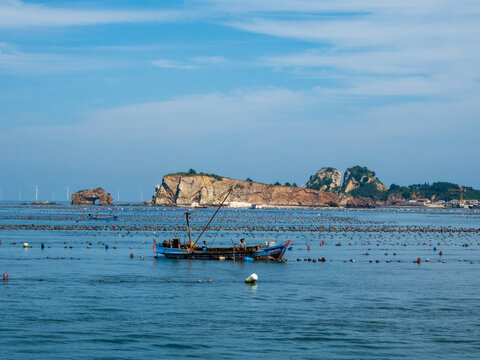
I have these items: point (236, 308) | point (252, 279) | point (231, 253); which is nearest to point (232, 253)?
point (231, 253)

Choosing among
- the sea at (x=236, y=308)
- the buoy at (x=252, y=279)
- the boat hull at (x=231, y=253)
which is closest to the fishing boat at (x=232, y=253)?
the boat hull at (x=231, y=253)

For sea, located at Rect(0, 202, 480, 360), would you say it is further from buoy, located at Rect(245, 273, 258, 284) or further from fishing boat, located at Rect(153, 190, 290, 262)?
fishing boat, located at Rect(153, 190, 290, 262)

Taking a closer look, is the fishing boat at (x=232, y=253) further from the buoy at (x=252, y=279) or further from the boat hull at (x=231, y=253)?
the buoy at (x=252, y=279)

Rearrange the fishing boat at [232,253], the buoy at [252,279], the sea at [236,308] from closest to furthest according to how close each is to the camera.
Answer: the sea at [236,308] < the buoy at [252,279] < the fishing boat at [232,253]

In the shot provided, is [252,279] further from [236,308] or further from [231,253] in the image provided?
[231,253]

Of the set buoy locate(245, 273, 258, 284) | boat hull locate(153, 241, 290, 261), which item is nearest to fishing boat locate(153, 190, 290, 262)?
boat hull locate(153, 241, 290, 261)

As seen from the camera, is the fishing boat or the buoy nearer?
the buoy

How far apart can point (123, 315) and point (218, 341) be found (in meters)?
8.51

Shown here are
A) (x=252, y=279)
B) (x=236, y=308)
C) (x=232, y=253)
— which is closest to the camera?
(x=236, y=308)

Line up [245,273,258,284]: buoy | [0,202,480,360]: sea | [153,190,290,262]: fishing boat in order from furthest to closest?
[153,190,290,262]: fishing boat < [245,273,258,284]: buoy < [0,202,480,360]: sea

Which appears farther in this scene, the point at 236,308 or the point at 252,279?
the point at 252,279

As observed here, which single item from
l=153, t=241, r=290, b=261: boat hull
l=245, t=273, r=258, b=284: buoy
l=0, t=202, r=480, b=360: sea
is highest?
l=153, t=241, r=290, b=261: boat hull

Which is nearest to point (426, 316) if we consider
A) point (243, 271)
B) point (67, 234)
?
point (243, 271)

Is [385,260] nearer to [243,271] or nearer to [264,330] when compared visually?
[243,271]
